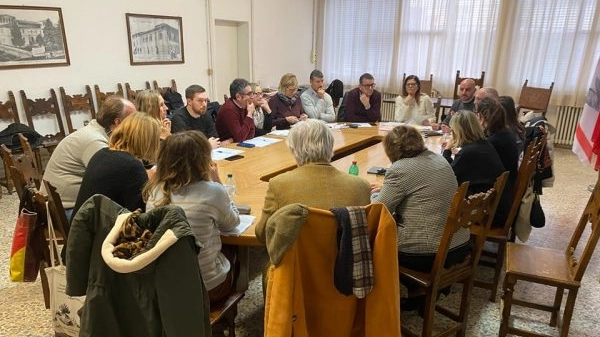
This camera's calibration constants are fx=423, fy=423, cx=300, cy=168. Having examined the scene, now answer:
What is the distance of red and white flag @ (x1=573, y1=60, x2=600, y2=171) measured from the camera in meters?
1.89

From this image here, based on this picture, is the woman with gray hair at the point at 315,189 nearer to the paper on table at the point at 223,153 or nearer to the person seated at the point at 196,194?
the person seated at the point at 196,194

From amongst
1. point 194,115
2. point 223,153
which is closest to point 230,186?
point 223,153

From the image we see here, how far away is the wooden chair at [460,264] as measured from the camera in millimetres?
1687

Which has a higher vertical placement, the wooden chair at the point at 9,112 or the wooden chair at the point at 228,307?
the wooden chair at the point at 9,112

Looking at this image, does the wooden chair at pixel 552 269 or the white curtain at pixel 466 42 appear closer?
the wooden chair at pixel 552 269

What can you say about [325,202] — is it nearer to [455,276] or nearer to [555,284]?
[455,276]

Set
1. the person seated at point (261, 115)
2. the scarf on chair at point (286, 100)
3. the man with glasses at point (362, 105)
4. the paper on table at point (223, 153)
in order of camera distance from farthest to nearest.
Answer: the man with glasses at point (362, 105)
the scarf on chair at point (286, 100)
the person seated at point (261, 115)
the paper on table at point (223, 153)

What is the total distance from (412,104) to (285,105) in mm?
1369

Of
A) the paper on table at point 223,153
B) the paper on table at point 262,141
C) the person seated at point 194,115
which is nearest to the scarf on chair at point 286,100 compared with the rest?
the paper on table at point 262,141

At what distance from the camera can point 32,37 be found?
422cm

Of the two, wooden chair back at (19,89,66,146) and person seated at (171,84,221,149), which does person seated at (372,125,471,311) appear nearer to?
person seated at (171,84,221,149)

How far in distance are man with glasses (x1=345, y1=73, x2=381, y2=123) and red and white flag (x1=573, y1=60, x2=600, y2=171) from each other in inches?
103

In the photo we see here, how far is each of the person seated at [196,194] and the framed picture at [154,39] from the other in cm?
400

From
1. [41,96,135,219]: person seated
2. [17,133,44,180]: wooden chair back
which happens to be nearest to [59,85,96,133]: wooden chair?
[17,133,44,180]: wooden chair back
